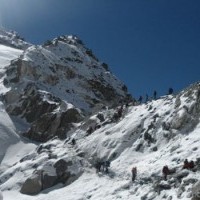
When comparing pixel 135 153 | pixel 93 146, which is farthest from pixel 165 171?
pixel 93 146

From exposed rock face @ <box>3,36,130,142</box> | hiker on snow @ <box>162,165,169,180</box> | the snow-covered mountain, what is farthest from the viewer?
exposed rock face @ <box>3,36,130,142</box>

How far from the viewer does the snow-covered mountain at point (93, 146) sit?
3838 cm

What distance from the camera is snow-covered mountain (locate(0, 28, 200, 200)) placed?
3838 centimetres

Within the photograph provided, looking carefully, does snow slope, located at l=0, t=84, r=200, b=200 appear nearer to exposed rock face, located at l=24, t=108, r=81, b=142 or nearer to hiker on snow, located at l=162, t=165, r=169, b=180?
hiker on snow, located at l=162, t=165, r=169, b=180

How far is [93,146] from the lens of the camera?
51.7 metres

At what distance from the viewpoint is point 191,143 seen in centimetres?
4053

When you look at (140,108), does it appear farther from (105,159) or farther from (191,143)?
(191,143)

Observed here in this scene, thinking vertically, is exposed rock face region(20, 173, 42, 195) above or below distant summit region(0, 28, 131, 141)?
below

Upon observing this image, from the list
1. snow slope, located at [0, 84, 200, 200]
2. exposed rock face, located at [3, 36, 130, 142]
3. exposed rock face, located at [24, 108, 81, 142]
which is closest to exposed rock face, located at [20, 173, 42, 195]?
snow slope, located at [0, 84, 200, 200]

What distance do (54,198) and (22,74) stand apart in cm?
4991

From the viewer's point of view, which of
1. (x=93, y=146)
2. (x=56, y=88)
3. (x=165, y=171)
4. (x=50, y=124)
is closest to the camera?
(x=165, y=171)

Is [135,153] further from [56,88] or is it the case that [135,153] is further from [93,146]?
[56,88]

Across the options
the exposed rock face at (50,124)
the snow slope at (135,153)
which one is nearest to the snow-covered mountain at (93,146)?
the snow slope at (135,153)

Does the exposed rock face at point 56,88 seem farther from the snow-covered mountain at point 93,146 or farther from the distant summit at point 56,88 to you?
the snow-covered mountain at point 93,146
